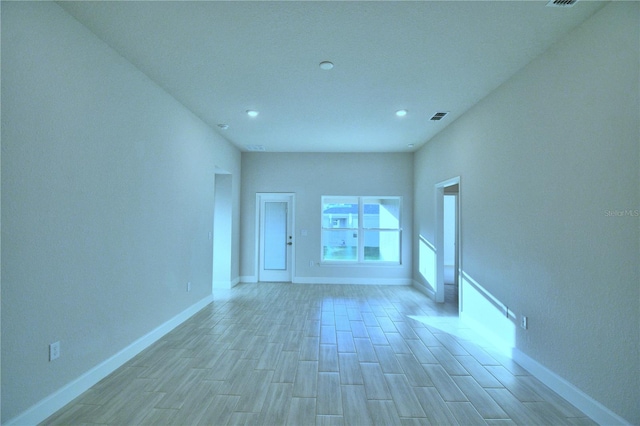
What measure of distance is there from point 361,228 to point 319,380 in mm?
4470

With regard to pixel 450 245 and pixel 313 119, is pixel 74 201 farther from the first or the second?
pixel 450 245

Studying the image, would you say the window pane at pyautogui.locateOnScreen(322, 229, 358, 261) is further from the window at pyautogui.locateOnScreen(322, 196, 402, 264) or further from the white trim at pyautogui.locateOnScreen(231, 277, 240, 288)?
the white trim at pyautogui.locateOnScreen(231, 277, 240, 288)

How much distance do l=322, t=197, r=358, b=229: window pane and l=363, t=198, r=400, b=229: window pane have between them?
9.7 inches

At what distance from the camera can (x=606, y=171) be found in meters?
2.08

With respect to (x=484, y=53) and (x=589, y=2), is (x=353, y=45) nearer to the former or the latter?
(x=484, y=53)

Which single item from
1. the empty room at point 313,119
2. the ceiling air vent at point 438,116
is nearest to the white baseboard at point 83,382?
the empty room at point 313,119

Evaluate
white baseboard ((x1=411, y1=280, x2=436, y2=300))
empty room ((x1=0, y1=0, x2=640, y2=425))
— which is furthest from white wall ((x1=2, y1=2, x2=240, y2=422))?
white baseboard ((x1=411, y1=280, x2=436, y2=300))

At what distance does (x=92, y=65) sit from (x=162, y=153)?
1.18 metres

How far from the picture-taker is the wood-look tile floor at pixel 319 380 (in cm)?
213

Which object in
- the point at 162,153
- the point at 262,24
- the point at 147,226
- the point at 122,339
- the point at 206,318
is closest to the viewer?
the point at 262,24

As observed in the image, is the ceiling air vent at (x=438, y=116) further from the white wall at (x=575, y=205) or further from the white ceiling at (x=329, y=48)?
the white wall at (x=575, y=205)

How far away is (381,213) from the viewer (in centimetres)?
690

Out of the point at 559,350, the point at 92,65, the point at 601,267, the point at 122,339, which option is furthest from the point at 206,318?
the point at 601,267

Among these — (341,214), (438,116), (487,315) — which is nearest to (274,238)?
(341,214)
